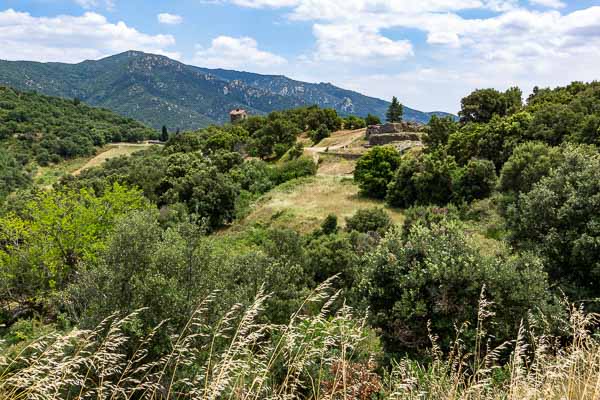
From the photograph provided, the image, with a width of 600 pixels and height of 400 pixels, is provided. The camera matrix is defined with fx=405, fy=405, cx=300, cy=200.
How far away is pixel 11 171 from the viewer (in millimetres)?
65750

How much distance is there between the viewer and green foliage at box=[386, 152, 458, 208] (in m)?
31.4

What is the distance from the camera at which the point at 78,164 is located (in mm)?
82375

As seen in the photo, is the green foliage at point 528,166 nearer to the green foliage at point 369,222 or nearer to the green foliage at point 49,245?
the green foliage at point 369,222

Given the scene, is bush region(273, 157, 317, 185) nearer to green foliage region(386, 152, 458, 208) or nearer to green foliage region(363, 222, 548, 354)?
green foliage region(386, 152, 458, 208)

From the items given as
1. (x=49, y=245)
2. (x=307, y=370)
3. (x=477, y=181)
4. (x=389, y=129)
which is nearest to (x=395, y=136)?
(x=389, y=129)

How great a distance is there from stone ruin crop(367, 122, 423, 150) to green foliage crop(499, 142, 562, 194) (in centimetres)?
1955

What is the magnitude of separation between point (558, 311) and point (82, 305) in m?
13.4

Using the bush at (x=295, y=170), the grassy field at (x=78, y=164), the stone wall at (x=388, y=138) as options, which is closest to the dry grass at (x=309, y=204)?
the bush at (x=295, y=170)

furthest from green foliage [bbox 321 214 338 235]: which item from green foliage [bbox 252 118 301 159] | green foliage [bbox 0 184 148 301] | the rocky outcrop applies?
green foliage [bbox 252 118 301 159]

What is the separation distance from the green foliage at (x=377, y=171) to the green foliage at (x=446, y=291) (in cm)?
2493

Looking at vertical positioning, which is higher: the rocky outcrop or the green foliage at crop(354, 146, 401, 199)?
the rocky outcrop

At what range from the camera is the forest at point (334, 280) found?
3730 millimetres

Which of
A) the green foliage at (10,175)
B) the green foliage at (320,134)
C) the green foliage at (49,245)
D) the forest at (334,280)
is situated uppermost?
the green foliage at (320,134)

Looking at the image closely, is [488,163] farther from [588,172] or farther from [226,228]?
[226,228]
